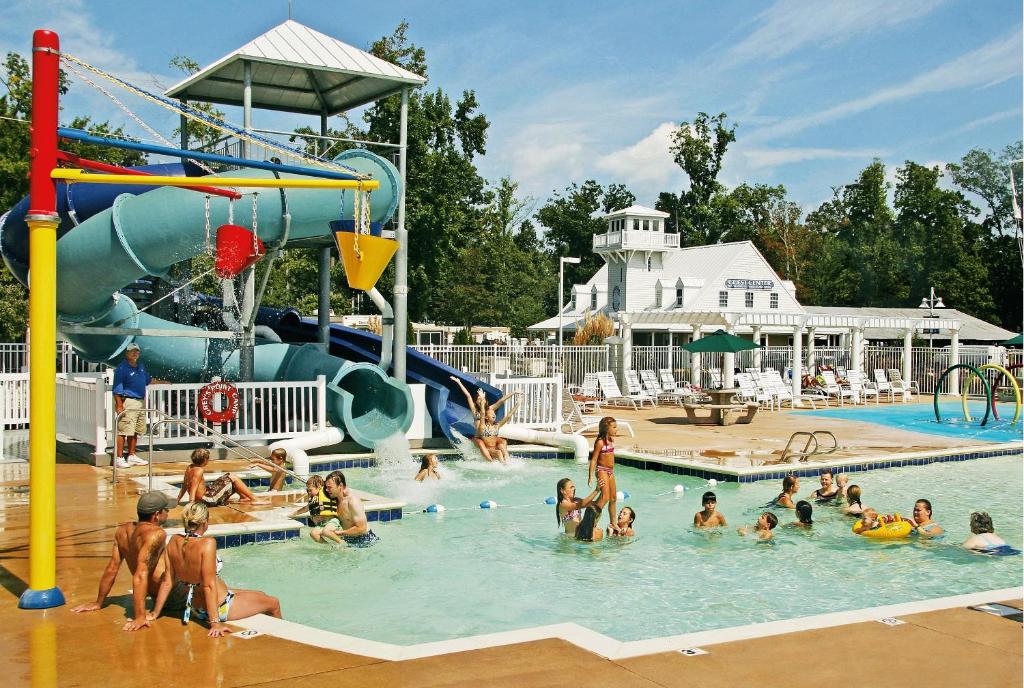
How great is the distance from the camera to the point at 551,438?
15633 mm

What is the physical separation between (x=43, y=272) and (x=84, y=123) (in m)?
27.9

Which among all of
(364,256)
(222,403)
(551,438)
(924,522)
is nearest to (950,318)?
(551,438)

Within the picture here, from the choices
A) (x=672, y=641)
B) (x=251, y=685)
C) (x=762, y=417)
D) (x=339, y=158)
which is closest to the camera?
(x=251, y=685)

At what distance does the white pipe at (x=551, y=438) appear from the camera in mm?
15266

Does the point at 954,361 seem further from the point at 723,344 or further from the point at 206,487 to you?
the point at 206,487

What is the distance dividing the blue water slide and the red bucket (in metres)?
4.56

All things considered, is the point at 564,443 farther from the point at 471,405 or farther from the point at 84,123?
the point at 84,123

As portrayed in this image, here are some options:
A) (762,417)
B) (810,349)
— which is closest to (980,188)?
(810,349)

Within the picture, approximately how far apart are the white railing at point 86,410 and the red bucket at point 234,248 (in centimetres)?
230

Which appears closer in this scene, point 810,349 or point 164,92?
point 164,92

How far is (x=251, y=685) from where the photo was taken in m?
4.74

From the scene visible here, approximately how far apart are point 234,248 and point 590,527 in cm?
547

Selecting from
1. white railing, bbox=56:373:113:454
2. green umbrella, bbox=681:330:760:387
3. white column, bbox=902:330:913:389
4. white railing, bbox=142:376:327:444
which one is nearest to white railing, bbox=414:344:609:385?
green umbrella, bbox=681:330:760:387

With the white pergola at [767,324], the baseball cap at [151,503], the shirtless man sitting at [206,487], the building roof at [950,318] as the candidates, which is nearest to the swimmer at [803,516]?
the shirtless man sitting at [206,487]
